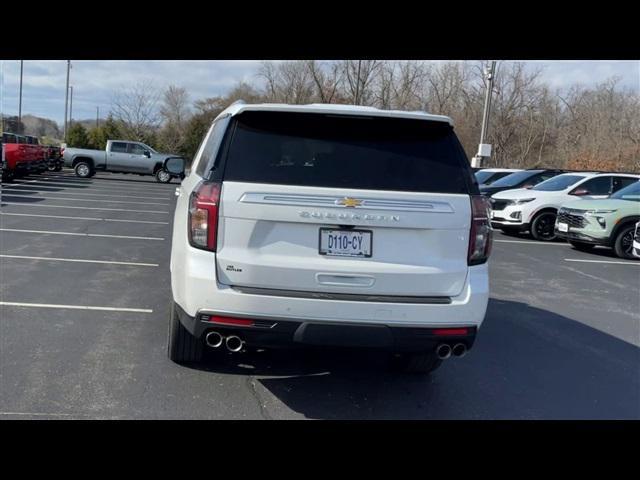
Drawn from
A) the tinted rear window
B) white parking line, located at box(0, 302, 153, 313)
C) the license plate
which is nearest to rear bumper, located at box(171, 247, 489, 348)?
the license plate

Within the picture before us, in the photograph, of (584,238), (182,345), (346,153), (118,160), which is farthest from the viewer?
(118,160)

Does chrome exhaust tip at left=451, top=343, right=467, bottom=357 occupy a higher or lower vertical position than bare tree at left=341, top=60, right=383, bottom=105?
lower

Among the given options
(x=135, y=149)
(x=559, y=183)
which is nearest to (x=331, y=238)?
(x=559, y=183)

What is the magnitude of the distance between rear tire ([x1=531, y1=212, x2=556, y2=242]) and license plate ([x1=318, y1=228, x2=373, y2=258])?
10.9 meters

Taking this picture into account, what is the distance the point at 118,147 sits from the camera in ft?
86.3

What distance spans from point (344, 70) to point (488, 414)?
3499 centimetres

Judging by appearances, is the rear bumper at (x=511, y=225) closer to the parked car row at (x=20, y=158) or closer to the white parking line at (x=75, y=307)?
the white parking line at (x=75, y=307)

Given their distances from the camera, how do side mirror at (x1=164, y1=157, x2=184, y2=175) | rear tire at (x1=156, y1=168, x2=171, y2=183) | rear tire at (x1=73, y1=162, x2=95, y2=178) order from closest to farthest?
side mirror at (x1=164, y1=157, x2=184, y2=175) < rear tire at (x1=73, y1=162, x2=95, y2=178) < rear tire at (x1=156, y1=168, x2=171, y2=183)

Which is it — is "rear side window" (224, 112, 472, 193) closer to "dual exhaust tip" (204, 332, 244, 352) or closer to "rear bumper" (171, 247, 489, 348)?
"rear bumper" (171, 247, 489, 348)

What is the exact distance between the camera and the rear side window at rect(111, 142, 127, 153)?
1032 inches

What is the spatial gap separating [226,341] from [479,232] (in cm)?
172

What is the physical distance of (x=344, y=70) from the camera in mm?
36250

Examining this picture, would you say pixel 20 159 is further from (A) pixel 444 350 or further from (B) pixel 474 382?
(A) pixel 444 350
